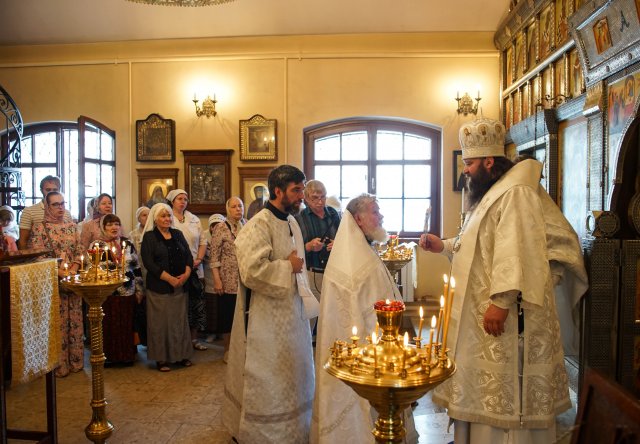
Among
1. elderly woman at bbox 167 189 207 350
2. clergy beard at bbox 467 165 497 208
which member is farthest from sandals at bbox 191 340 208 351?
clergy beard at bbox 467 165 497 208

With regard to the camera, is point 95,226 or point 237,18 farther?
point 237,18

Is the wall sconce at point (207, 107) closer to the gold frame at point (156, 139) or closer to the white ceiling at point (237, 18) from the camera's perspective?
the gold frame at point (156, 139)

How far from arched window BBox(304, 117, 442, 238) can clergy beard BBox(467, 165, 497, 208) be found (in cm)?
540

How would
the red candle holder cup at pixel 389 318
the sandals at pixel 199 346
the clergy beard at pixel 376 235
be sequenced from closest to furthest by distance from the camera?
the red candle holder cup at pixel 389 318 < the clergy beard at pixel 376 235 < the sandals at pixel 199 346

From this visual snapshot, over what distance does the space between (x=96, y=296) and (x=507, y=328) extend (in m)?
2.30

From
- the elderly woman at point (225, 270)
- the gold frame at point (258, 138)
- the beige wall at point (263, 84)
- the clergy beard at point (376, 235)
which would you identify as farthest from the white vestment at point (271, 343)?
the beige wall at point (263, 84)

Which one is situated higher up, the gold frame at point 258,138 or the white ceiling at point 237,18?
the white ceiling at point 237,18

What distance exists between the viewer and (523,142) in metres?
6.87

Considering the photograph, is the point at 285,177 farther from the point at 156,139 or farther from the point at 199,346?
the point at 156,139

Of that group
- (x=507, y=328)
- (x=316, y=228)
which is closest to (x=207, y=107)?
(x=316, y=228)

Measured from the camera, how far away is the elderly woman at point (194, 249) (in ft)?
20.5

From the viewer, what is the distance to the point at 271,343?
3521mm

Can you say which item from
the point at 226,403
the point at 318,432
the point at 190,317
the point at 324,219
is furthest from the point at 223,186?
the point at 318,432

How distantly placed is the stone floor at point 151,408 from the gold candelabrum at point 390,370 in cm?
204
